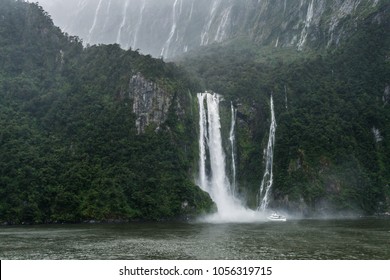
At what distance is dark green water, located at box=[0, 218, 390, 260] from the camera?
29.0 metres

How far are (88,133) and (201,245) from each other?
44426mm

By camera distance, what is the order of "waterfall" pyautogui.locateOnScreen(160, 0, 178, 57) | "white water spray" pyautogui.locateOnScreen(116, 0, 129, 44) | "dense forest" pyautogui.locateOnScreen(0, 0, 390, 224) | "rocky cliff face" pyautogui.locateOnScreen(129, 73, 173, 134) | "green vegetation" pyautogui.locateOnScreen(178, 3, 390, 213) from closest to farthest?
"dense forest" pyautogui.locateOnScreen(0, 0, 390, 224)
"green vegetation" pyautogui.locateOnScreen(178, 3, 390, 213)
"rocky cliff face" pyautogui.locateOnScreen(129, 73, 173, 134)
"waterfall" pyautogui.locateOnScreen(160, 0, 178, 57)
"white water spray" pyautogui.locateOnScreen(116, 0, 129, 44)

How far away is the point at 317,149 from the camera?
254ft

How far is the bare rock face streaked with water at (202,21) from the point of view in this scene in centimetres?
11144

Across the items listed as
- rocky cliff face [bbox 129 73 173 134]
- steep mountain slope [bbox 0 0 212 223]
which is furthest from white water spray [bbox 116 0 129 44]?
rocky cliff face [bbox 129 73 173 134]

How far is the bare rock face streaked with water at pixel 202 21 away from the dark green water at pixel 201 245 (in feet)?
241

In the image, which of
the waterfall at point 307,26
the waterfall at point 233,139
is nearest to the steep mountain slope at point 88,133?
the waterfall at point 233,139

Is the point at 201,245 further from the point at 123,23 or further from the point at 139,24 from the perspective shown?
the point at 123,23

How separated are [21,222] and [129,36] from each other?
120 meters

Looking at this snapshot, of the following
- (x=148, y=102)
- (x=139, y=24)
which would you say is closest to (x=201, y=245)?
(x=148, y=102)

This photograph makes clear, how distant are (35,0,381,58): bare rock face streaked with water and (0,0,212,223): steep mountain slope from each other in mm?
43340

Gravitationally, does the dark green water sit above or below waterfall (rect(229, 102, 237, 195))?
below

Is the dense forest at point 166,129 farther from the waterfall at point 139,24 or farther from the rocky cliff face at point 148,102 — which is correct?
the waterfall at point 139,24

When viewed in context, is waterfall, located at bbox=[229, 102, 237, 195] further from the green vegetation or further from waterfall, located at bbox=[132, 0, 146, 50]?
waterfall, located at bbox=[132, 0, 146, 50]
